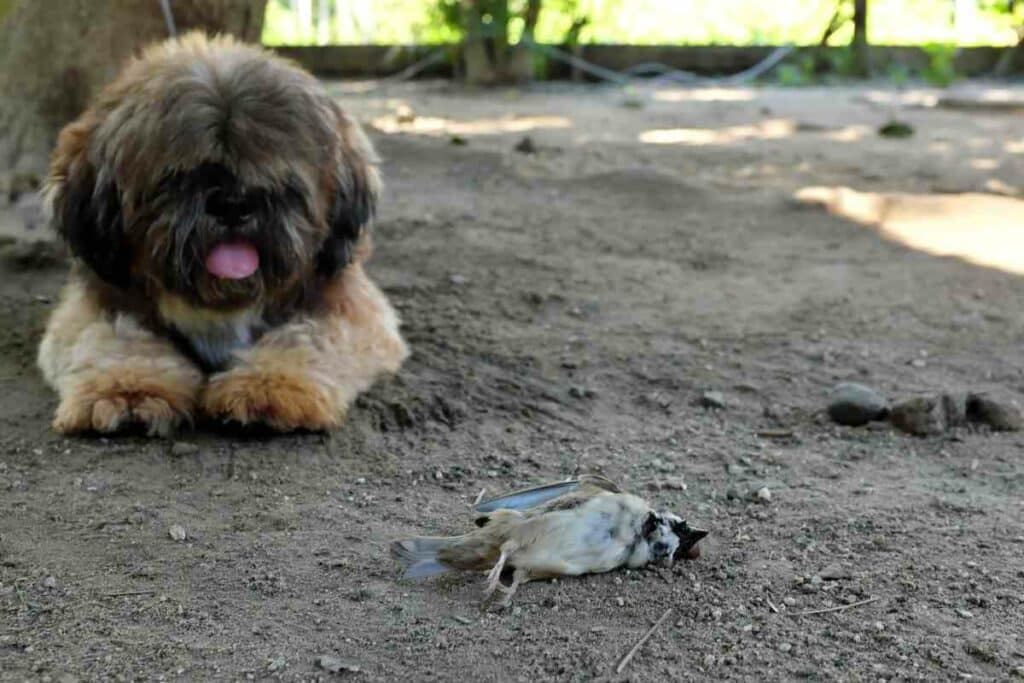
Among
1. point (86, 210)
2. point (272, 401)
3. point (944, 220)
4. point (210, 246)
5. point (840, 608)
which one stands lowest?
point (840, 608)

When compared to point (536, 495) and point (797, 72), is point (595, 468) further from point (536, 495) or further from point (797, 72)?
point (797, 72)

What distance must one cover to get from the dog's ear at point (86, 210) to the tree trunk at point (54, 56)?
1.94m

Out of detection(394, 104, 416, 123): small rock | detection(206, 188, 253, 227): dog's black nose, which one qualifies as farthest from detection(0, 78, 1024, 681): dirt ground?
detection(394, 104, 416, 123): small rock

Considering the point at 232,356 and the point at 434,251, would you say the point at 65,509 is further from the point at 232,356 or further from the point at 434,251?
the point at 434,251

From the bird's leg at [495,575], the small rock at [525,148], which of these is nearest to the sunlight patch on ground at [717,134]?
the small rock at [525,148]

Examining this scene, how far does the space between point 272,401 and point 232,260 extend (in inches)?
19.4

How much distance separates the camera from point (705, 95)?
539 inches

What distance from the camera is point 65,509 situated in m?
3.52

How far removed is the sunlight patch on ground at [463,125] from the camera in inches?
394

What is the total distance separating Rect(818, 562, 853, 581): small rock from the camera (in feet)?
10.4

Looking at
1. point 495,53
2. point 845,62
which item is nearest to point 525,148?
point 495,53

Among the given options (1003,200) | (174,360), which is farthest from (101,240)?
(1003,200)

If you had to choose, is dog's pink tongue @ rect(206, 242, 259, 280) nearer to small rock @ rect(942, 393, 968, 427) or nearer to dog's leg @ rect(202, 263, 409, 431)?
dog's leg @ rect(202, 263, 409, 431)

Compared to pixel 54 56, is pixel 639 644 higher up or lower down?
lower down
